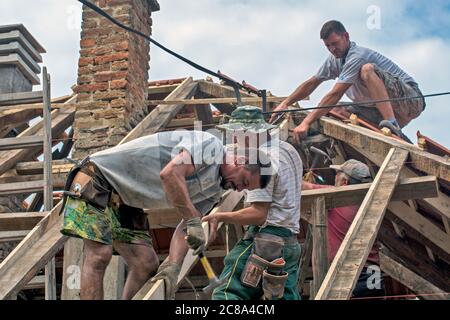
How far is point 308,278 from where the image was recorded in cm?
Result: 768

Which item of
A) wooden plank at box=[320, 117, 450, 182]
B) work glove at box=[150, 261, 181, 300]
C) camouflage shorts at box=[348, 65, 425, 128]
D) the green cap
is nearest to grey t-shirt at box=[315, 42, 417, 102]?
camouflage shorts at box=[348, 65, 425, 128]

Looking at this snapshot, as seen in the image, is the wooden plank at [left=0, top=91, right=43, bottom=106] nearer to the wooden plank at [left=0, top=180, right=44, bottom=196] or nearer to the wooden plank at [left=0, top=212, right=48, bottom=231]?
the wooden plank at [left=0, top=180, right=44, bottom=196]

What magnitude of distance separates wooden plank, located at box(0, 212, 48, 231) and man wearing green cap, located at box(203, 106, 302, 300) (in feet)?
5.29

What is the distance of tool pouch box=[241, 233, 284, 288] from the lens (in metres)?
4.12

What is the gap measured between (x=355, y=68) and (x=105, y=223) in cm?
330

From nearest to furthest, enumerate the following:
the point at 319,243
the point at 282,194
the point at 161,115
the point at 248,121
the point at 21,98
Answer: the point at 282,194, the point at 248,121, the point at 319,243, the point at 21,98, the point at 161,115

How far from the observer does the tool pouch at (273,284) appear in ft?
13.3

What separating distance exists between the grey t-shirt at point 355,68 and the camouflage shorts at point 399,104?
0.11 m

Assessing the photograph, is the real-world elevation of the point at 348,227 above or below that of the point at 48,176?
below

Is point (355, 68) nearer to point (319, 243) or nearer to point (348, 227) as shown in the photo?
point (348, 227)

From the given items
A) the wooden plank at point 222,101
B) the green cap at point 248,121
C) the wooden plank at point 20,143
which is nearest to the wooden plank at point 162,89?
the wooden plank at point 222,101

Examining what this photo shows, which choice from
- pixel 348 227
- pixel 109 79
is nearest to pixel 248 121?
pixel 348 227

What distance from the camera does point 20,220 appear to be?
529 centimetres
